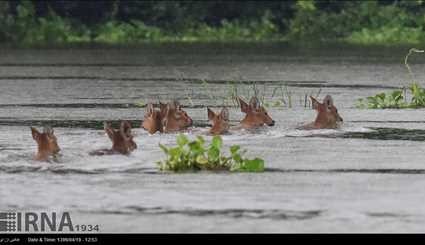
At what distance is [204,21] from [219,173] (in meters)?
47.9

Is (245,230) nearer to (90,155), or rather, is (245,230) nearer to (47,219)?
(47,219)

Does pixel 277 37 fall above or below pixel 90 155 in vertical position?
above

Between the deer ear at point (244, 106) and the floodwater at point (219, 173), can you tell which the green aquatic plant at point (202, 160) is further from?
the deer ear at point (244, 106)

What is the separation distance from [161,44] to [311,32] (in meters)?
7.04

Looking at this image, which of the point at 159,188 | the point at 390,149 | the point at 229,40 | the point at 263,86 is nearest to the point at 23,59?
the point at 263,86

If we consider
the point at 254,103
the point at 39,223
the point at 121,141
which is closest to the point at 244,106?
the point at 254,103

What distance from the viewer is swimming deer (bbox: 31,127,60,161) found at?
13180 mm

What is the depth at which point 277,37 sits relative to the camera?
59.5 metres

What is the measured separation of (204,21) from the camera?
197 ft

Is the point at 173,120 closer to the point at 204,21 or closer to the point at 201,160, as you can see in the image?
the point at 201,160

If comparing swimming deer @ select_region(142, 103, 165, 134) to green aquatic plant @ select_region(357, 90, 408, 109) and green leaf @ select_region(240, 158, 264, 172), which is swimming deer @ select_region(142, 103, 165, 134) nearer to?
green leaf @ select_region(240, 158, 264, 172)

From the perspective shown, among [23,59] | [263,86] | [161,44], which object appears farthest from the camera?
[161,44]

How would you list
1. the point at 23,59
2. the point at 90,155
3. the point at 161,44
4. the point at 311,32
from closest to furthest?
the point at 90,155 < the point at 23,59 < the point at 161,44 < the point at 311,32

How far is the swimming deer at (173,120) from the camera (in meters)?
16.0
